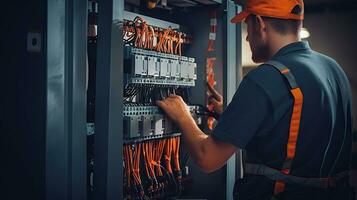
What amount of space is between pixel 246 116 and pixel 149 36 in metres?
0.75

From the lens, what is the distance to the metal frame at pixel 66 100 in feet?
4.75

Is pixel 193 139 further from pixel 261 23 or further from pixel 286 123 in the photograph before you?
pixel 261 23

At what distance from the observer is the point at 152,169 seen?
6.98 ft

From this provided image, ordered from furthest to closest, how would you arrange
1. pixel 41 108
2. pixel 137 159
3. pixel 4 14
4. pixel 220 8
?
pixel 220 8 → pixel 137 159 → pixel 4 14 → pixel 41 108

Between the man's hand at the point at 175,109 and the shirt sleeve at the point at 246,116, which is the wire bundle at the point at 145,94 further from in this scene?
the shirt sleeve at the point at 246,116

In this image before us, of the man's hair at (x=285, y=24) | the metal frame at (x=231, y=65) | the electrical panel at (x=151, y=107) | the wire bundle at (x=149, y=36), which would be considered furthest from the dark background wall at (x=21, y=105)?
the metal frame at (x=231, y=65)

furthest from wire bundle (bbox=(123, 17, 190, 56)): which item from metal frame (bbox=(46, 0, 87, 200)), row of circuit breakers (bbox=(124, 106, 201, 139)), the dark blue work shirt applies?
the dark blue work shirt

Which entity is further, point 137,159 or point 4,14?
point 137,159

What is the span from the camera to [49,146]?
1.44 metres

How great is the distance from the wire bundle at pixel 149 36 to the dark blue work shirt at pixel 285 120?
656mm

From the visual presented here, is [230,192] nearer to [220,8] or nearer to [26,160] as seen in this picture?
[220,8]

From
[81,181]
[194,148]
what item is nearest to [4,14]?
[81,181]

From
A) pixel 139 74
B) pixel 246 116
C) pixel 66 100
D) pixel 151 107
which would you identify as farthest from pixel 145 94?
pixel 246 116

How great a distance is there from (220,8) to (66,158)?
1.30 m
